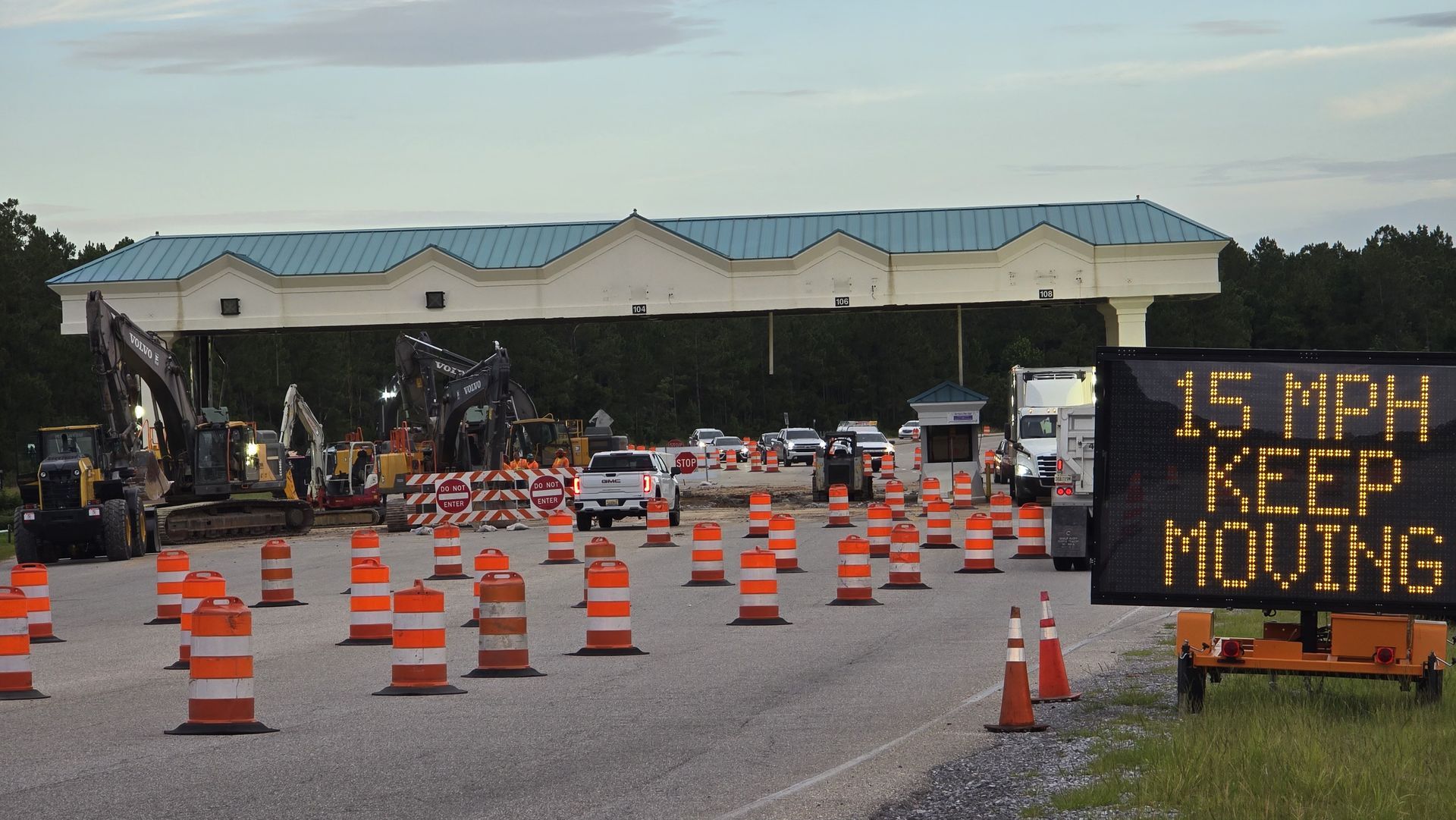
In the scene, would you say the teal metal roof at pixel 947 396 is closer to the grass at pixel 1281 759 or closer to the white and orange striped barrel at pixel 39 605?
the white and orange striped barrel at pixel 39 605

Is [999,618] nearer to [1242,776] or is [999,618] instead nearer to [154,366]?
[1242,776]

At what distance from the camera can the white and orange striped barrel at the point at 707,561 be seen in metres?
23.7

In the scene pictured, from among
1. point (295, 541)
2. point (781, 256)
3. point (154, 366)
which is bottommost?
point (295, 541)

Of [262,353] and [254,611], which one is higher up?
[262,353]

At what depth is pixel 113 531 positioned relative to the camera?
1364 inches

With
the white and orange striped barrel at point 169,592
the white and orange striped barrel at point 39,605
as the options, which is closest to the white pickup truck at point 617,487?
the white and orange striped barrel at point 169,592

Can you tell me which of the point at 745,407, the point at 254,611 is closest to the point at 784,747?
the point at 254,611

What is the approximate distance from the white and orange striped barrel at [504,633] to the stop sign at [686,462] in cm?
4343

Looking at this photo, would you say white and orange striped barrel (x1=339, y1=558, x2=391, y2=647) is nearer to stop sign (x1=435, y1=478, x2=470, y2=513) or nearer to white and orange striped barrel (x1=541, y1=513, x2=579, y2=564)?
white and orange striped barrel (x1=541, y1=513, x2=579, y2=564)

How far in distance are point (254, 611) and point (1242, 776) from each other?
48.9 feet

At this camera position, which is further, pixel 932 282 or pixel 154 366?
pixel 932 282

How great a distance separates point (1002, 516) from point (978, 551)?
20.6 ft

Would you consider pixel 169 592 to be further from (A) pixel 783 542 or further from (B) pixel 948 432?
(B) pixel 948 432

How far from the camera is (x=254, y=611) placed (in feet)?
71.5
